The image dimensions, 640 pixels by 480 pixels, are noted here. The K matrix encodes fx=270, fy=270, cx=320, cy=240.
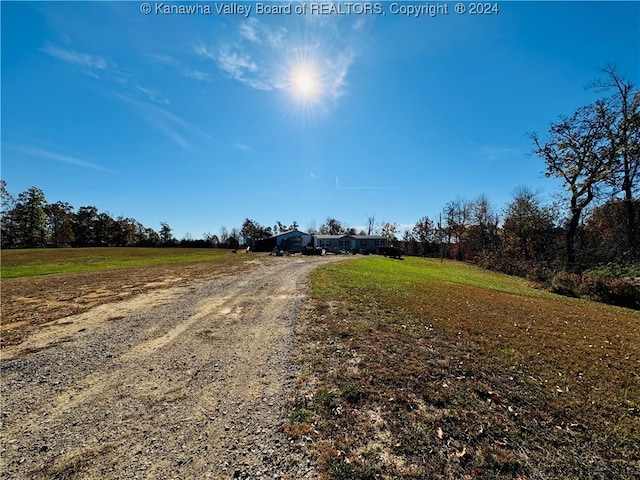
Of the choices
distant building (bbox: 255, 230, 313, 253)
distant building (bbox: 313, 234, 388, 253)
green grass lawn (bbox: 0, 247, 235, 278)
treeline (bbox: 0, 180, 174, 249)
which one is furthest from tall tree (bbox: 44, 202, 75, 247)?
distant building (bbox: 313, 234, 388, 253)

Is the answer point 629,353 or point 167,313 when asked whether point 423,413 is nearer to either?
point 629,353

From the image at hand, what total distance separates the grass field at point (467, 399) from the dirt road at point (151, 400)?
592mm

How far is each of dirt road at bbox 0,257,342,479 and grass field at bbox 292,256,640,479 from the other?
59cm

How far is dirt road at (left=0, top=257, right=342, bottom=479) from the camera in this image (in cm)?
322

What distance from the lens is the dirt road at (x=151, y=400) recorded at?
322 centimetres

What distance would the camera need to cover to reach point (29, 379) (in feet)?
17.1

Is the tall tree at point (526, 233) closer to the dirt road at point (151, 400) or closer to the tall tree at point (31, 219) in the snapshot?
the dirt road at point (151, 400)

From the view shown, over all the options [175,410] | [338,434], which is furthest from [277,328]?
[338,434]

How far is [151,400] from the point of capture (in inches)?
176

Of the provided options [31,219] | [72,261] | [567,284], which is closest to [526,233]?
[567,284]

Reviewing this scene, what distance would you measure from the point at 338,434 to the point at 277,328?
453cm

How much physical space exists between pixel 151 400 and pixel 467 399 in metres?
5.27

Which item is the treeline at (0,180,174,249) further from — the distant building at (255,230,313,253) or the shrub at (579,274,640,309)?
the shrub at (579,274,640,309)

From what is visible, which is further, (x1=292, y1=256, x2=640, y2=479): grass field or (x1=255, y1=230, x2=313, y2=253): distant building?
(x1=255, y1=230, x2=313, y2=253): distant building
